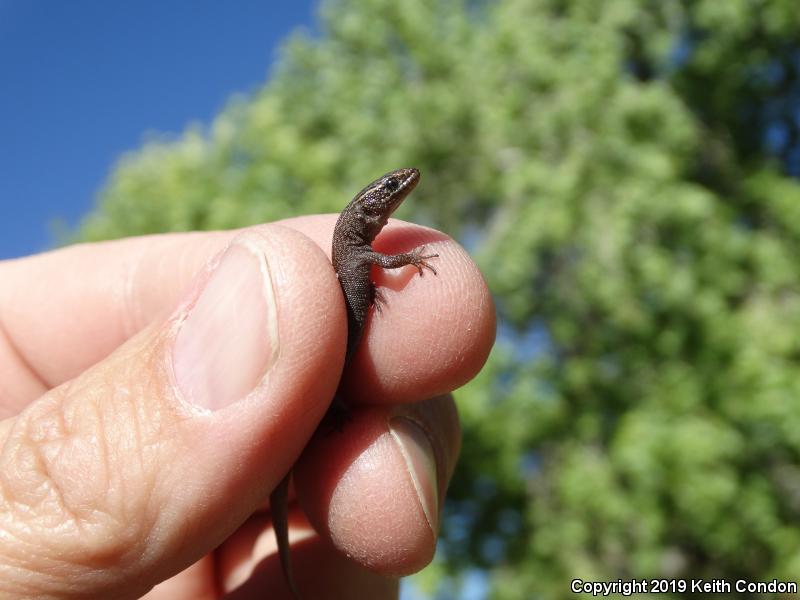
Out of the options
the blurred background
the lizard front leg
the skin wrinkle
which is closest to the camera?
the lizard front leg

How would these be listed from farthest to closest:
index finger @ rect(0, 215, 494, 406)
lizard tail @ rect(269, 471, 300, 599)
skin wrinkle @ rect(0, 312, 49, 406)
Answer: skin wrinkle @ rect(0, 312, 49, 406) → lizard tail @ rect(269, 471, 300, 599) → index finger @ rect(0, 215, 494, 406)

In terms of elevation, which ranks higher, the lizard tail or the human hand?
the human hand

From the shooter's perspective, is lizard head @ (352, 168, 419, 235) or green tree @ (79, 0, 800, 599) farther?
green tree @ (79, 0, 800, 599)

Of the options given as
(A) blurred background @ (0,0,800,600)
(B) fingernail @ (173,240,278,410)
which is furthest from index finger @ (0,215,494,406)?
(A) blurred background @ (0,0,800,600)

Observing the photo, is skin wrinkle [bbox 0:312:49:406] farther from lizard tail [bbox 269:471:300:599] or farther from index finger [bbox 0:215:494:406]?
lizard tail [bbox 269:471:300:599]

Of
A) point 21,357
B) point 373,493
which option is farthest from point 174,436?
point 21,357
